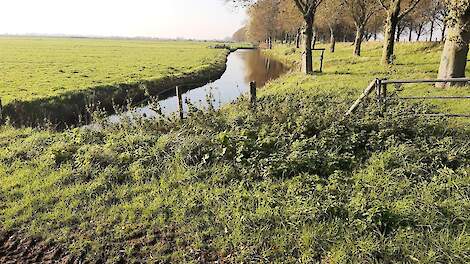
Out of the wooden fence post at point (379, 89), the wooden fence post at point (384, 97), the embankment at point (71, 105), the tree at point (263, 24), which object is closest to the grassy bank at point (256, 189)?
the wooden fence post at point (384, 97)

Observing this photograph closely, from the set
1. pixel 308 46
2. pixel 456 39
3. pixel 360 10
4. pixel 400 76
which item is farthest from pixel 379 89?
pixel 360 10

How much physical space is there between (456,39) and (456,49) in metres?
0.41

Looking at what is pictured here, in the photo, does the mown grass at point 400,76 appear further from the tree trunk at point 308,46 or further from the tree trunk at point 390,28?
the tree trunk at point 308,46

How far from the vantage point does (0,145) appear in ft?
34.9

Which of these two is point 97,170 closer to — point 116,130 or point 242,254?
point 116,130

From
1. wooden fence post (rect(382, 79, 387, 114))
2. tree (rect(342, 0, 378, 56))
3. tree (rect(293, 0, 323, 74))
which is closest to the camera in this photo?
wooden fence post (rect(382, 79, 387, 114))

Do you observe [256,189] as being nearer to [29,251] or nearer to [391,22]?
[29,251]

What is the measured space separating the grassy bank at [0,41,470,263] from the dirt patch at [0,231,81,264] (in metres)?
0.13

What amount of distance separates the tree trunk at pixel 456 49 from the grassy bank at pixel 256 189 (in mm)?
7081

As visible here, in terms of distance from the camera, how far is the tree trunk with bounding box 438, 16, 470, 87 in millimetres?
14047

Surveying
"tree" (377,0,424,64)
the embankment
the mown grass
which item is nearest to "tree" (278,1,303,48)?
the mown grass

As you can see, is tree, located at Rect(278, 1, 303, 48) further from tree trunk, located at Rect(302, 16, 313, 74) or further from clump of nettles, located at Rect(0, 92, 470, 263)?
clump of nettles, located at Rect(0, 92, 470, 263)

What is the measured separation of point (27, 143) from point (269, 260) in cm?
861

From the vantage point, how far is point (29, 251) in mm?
5844
